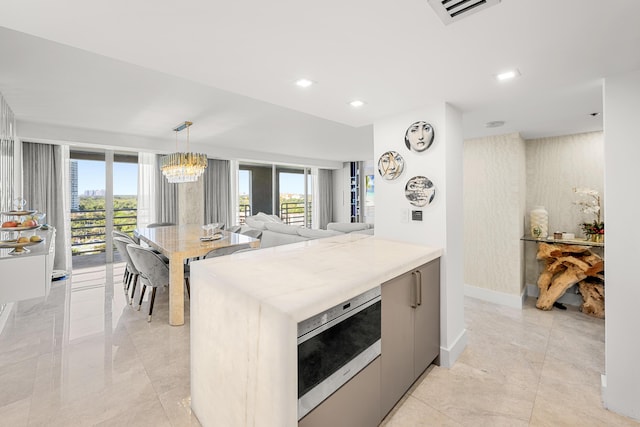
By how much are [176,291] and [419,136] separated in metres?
2.80

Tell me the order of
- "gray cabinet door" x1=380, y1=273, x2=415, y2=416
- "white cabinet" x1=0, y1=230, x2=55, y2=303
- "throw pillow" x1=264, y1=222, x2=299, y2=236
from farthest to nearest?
1. "throw pillow" x1=264, y1=222, x2=299, y2=236
2. "white cabinet" x1=0, y1=230, x2=55, y2=303
3. "gray cabinet door" x1=380, y1=273, x2=415, y2=416

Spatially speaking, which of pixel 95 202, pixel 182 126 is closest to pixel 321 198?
pixel 182 126

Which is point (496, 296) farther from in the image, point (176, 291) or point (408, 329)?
point (176, 291)

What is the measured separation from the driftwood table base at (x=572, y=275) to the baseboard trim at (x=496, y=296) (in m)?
0.24

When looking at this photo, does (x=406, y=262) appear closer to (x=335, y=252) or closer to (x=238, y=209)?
(x=335, y=252)

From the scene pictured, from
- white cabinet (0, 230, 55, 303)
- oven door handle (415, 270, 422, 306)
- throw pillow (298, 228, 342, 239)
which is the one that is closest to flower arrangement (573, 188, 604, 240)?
oven door handle (415, 270, 422, 306)

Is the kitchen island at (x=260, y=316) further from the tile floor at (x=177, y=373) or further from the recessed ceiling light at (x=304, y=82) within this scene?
the recessed ceiling light at (x=304, y=82)

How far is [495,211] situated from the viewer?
→ 3.58 m

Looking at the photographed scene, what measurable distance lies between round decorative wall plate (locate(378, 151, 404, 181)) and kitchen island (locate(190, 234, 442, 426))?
2.69 feet

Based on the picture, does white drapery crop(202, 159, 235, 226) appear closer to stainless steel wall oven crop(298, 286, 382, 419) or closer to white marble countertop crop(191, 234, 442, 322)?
white marble countertop crop(191, 234, 442, 322)

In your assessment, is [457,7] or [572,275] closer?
[457,7]

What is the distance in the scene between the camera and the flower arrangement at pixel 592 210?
323 centimetres

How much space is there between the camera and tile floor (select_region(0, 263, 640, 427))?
1.73 metres

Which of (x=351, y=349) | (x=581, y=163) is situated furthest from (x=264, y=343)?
(x=581, y=163)
